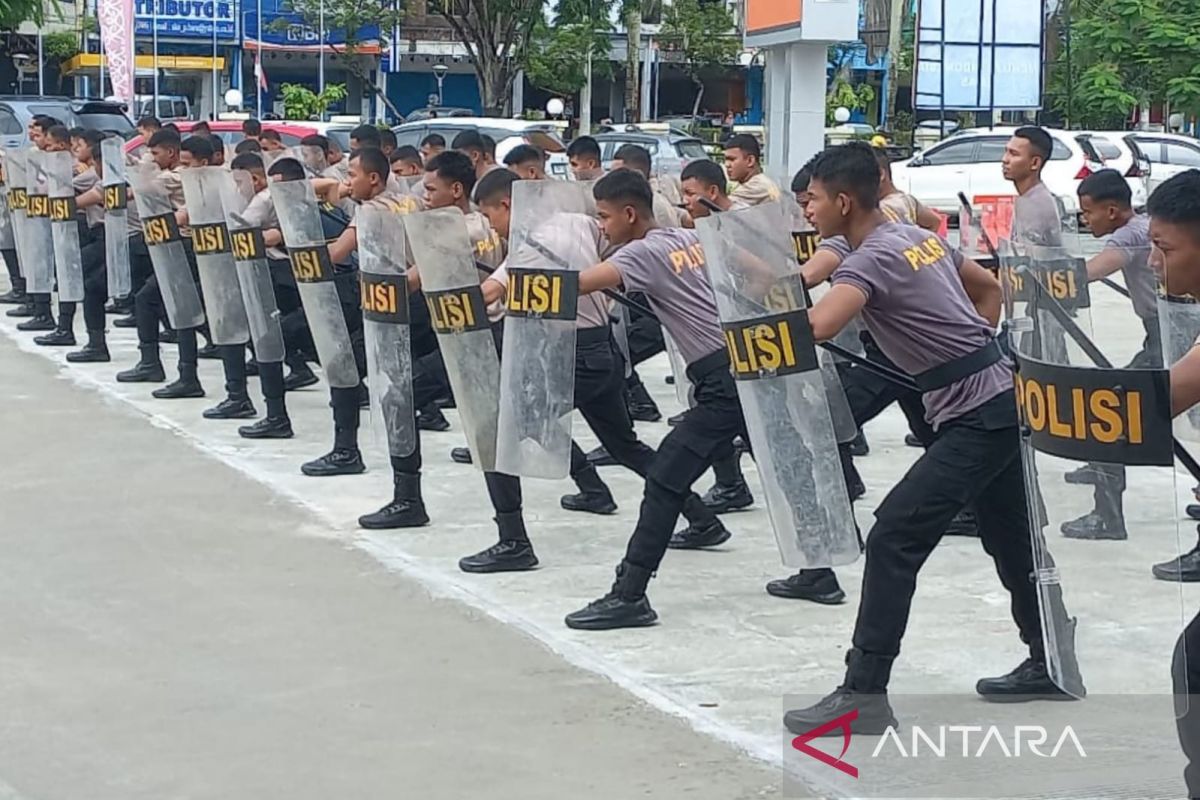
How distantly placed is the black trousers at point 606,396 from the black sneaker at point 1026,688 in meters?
2.03

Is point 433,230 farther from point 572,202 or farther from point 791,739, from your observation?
point 791,739

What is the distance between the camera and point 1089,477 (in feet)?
15.2

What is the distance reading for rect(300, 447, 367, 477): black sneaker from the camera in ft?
30.8

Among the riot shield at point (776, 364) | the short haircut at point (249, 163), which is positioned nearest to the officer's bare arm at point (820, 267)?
the riot shield at point (776, 364)

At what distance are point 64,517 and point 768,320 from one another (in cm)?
415

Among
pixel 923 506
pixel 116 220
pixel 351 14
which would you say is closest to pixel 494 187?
pixel 923 506

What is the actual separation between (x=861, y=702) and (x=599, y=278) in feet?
6.73

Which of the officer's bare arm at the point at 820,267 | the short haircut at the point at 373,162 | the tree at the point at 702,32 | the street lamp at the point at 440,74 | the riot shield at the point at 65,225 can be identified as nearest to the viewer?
the officer's bare arm at the point at 820,267

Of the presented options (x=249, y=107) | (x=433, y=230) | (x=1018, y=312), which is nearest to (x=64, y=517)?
(x=433, y=230)

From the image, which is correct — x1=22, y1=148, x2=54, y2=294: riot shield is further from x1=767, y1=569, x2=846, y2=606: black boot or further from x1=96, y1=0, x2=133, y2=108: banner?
x1=96, y1=0, x2=133, y2=108: banner

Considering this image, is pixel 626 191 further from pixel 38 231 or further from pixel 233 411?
pixel 38 231

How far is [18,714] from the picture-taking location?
559 centimetres

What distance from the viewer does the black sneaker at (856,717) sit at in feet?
17.5

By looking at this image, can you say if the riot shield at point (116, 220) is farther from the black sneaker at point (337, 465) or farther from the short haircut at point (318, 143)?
the black sneaker at point (337, 465)
